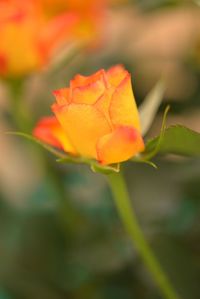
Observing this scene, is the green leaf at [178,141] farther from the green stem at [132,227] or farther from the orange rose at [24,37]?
the orange rose at [24,37]

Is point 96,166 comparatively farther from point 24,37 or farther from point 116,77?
point 24,37

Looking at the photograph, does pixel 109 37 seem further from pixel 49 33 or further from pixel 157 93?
pixel 157 93

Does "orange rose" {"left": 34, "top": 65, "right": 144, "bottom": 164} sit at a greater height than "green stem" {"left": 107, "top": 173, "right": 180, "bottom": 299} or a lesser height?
greater

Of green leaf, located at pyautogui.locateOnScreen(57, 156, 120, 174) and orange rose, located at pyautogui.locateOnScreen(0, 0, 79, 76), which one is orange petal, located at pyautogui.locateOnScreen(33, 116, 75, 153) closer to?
green leaf, located at pyautogui.locateOnScreen(57, 156, 120, 174)

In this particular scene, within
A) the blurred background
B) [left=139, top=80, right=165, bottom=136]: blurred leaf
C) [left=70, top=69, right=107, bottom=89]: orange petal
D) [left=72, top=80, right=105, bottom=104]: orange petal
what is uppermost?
[left=70, top=69, right=107, bottom=89]: orange petal

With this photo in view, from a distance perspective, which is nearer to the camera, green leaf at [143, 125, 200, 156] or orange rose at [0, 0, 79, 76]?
green leaf at [143, 125, 200, 156]

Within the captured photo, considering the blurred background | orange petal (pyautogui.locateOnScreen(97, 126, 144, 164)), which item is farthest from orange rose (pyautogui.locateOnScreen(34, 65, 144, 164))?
the blurred background
